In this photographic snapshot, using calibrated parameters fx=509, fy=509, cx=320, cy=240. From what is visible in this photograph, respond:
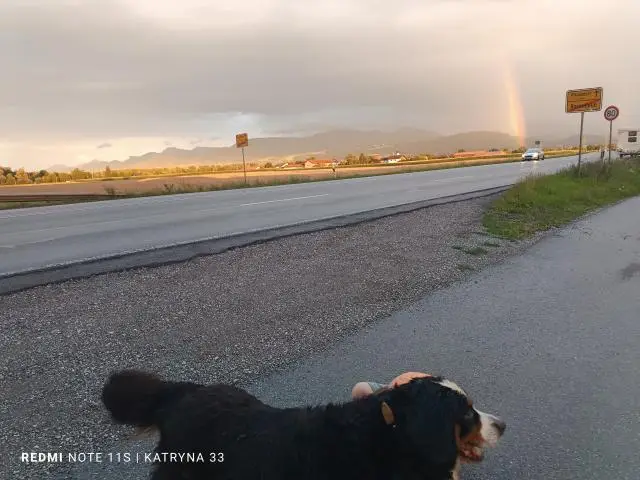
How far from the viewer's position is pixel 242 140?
1348 inches

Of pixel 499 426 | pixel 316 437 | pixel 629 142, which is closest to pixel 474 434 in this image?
pixel 499 426

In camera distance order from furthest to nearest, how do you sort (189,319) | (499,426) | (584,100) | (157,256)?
1. (584,100)
2. (157,256)
3. (189,319)
4. (499,426)

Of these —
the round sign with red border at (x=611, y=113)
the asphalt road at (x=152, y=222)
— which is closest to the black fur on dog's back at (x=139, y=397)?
the asphalt road at (x=152, y=222)

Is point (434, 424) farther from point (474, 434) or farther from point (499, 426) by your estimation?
point (499, 426)

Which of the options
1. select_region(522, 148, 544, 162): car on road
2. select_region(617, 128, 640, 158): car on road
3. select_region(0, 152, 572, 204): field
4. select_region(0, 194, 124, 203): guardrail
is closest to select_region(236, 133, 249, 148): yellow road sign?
select_region(0, 152, 572, 204): field

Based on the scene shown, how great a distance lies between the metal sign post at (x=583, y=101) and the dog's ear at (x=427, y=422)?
2202cm

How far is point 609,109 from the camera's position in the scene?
26.7 metres

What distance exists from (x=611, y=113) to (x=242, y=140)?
2182 centimetres

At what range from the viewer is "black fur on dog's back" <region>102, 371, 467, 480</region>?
2.23 meters

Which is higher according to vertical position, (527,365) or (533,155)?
(533,155)

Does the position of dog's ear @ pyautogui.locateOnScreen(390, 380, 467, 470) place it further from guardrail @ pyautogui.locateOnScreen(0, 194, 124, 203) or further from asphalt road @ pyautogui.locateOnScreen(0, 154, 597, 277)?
guardrail @ pyautogui.locateOnScreen(0, 194, 124, 203)

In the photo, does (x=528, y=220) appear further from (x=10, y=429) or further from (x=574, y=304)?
(x=10, y=429)

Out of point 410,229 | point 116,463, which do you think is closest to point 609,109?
point 410,229

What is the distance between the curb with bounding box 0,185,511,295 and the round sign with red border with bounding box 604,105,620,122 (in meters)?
20.3
